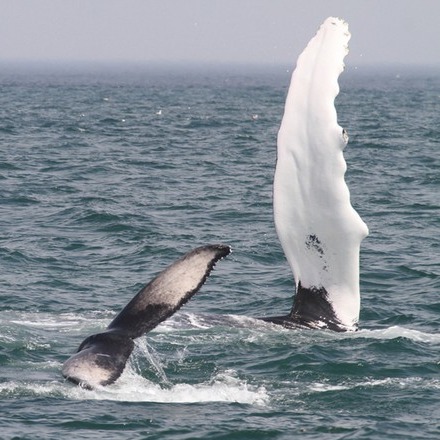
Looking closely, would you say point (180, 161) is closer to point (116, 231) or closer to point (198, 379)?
point (116, 231)

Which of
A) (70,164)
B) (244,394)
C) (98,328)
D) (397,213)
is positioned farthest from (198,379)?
(70,164)

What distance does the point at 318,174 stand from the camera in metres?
11.0

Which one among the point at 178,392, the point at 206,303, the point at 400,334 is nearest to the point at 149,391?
the point at 178,392

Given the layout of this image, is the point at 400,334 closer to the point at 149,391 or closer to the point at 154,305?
the point at 149,391

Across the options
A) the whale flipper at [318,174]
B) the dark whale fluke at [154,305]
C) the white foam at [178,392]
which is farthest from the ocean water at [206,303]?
the whale flipper at [318,174]

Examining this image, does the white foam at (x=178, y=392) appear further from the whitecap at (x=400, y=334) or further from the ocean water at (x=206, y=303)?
the whitecap at (x=400, y=334)

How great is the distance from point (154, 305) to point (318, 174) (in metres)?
2.09

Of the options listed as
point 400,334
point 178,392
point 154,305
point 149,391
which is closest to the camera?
point 154,305

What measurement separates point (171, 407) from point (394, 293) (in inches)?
268

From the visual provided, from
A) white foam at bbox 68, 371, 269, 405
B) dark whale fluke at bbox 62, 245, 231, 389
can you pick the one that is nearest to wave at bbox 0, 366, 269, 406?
white foam at bbox 68, 371, 269, 405

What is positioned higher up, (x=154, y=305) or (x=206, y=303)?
(x=154, y=305)

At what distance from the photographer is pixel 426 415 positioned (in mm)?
11172

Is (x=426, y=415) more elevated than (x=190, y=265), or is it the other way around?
(x=190, y=265)

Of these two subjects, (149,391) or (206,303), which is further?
(206,303)
